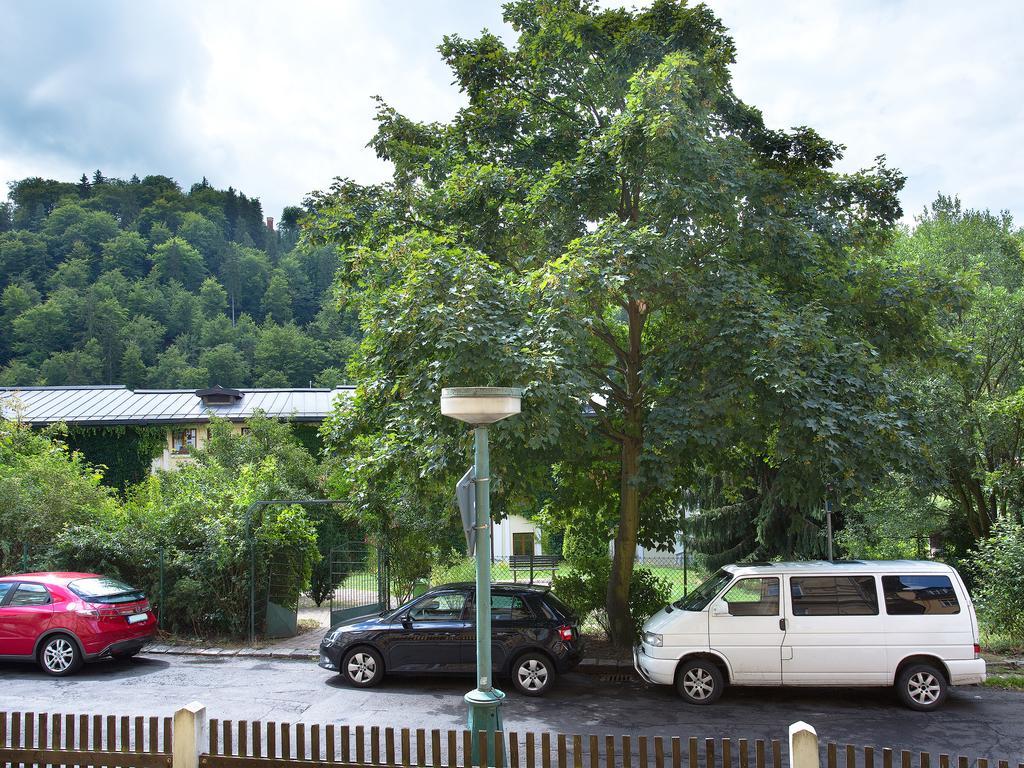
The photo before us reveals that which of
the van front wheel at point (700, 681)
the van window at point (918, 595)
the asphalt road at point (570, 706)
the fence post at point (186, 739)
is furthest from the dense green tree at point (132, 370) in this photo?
the fence post at point (186, 739)

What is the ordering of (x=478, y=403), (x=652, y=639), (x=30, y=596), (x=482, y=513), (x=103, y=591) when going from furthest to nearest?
(x=103, y=591)
(x=30, y=596)
(x=652, y=639)
(x=482, y=513)
(x=478, y=403)

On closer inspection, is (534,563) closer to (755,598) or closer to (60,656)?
(755,598)

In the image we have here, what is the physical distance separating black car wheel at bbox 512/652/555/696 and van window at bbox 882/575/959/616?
4477 mm

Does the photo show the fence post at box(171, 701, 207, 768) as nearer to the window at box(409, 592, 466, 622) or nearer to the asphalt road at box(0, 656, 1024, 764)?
the asphalt road at box(0, 656, 1024, 764)

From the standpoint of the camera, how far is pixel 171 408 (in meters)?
41.8

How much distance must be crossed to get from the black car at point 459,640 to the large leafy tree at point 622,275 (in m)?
1.62

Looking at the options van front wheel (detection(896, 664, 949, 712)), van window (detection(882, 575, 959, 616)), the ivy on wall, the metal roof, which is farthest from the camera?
the metal roof

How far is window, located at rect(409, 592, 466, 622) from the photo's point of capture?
11.4m

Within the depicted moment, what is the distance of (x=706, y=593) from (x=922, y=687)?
2.80m

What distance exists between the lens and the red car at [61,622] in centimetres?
1222

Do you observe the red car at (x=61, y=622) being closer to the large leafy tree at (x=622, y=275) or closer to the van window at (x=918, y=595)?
the large leafy tree at (x=622, y=275)

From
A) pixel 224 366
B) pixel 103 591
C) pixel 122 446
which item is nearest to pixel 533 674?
pixel 103 591

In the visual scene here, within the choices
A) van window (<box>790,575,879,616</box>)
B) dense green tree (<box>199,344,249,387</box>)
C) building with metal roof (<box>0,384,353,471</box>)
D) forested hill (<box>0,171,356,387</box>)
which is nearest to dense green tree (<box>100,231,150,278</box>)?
forested hill (<box>0,171,356,387</box>)

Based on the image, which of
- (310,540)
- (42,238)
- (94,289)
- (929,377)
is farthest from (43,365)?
(929,377)
